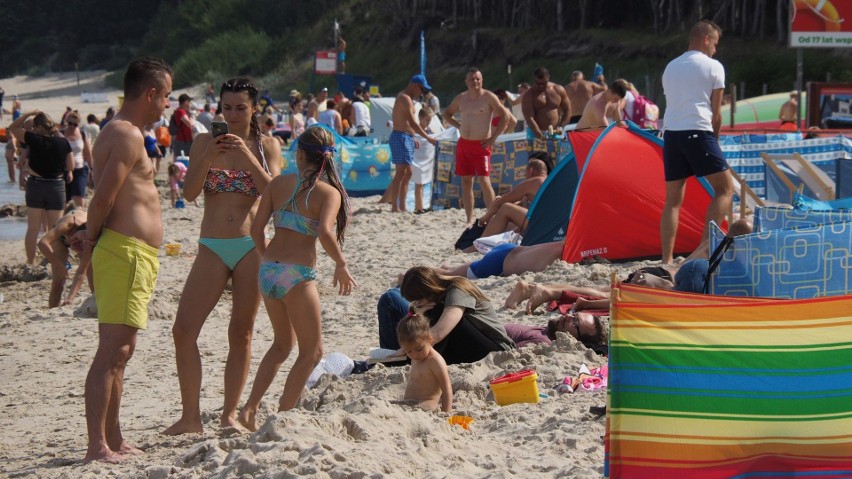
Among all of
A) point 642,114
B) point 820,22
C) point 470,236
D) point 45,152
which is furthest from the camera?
point 820,22

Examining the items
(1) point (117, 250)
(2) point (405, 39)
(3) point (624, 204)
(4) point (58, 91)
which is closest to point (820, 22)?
(3) point (624, 204)

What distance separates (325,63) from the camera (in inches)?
1470

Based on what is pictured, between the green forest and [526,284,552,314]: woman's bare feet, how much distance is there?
21.9m

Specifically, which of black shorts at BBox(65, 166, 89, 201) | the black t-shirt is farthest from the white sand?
the black t-shirt

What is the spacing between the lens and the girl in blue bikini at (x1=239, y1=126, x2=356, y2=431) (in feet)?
15.6

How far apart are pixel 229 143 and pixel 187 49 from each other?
195ft

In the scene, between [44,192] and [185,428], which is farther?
[44,192]

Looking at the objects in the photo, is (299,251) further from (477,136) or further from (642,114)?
(642,114)

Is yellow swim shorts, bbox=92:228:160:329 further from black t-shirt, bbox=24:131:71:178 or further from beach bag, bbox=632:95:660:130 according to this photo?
beach bag, bbox=632:95:660:130

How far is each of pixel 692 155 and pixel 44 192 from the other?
6.54m

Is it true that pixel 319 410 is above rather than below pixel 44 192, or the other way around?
below

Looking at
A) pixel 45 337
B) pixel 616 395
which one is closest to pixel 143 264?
pixel 616 395

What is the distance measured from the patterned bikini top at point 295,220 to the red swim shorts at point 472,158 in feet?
22.5

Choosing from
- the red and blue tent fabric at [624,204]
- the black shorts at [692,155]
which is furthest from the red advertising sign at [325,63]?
the black shorts at [692,155]
